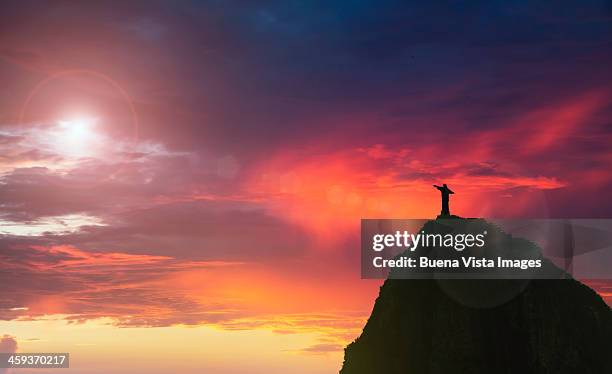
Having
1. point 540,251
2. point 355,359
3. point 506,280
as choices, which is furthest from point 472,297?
point 355,359

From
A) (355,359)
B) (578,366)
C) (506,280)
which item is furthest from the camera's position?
(355,359)

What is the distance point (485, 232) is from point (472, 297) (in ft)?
25.9

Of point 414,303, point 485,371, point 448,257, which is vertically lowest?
point 485,371

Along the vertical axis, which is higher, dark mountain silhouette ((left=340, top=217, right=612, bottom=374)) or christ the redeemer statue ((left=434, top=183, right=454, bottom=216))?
christ the redeemer statue ((left=434, top=183, right=454, bottom=216))

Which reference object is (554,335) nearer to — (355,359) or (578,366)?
(578,366)

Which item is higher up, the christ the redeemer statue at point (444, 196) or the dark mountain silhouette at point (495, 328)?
the christ the redeemer statue at point (444, 196)

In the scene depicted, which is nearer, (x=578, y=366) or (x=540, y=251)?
(x=578, y=366)

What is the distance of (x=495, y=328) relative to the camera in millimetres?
81125

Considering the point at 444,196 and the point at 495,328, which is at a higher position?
the point at 444,196

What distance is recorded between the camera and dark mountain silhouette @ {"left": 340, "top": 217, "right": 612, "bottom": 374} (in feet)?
260

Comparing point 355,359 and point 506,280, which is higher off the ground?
point 506,280

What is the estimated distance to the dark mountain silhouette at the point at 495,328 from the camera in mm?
79250

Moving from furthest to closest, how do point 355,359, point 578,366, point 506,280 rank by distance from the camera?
1. point 355,359
2. point 506,280
3. point 578,366

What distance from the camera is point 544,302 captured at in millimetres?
81562
